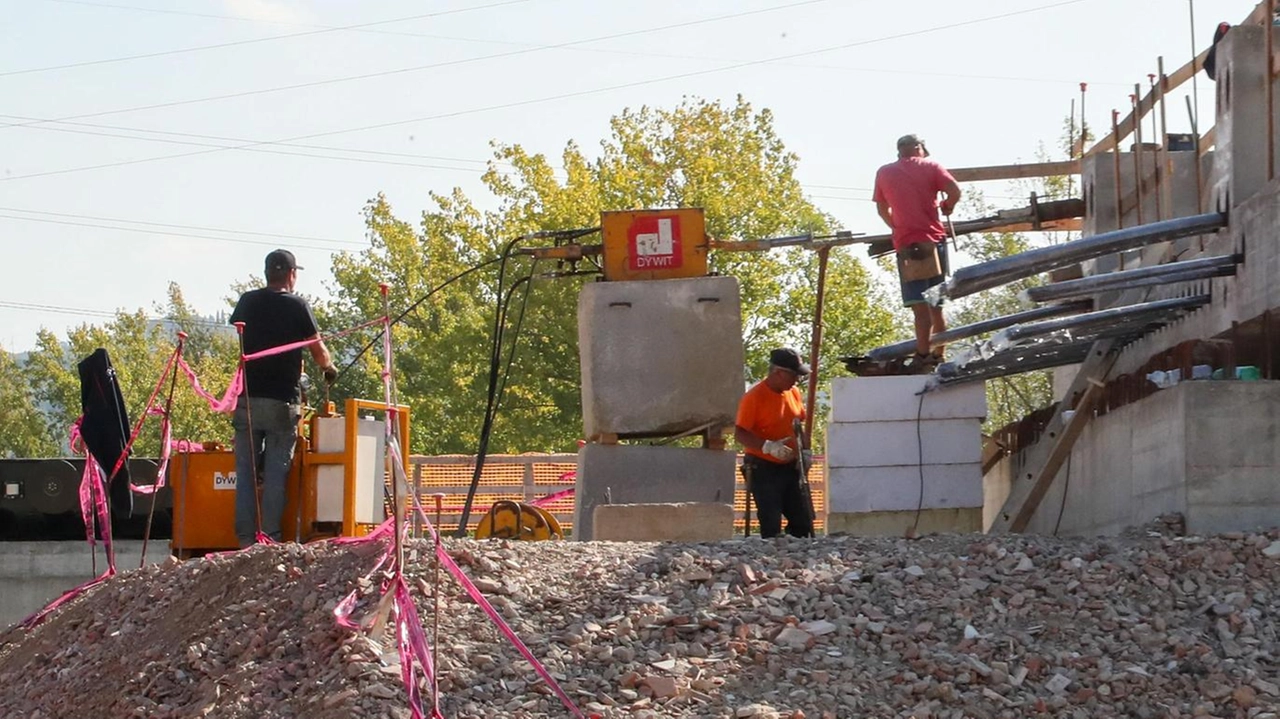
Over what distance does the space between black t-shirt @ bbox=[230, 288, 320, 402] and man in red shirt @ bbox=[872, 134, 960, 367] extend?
376 centimetres

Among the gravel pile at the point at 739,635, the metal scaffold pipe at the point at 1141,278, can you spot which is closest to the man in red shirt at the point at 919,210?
the metal scaffold pipe at the point at 1141,278

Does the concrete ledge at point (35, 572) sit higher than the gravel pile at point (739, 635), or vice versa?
the gravel pile at point (739, 635)

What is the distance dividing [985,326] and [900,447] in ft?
3.41

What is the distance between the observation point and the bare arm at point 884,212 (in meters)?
11.1

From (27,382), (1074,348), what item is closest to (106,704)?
(1074,348)

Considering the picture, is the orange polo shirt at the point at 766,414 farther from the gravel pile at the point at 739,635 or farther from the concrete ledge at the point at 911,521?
the gravel pile at the point at 739,635

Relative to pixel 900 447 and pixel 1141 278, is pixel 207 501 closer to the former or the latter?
pixel 900 447

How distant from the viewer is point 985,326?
34.8 ft

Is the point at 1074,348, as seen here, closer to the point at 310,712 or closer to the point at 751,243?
the point at 751,243

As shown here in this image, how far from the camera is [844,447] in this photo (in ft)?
36.6

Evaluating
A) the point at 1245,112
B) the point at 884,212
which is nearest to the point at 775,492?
the point at 884,212

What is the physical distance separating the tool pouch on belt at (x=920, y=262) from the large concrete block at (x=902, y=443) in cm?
97

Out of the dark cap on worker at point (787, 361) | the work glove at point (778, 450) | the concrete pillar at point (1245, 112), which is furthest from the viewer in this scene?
the dark cap on worker at point (787, 361)

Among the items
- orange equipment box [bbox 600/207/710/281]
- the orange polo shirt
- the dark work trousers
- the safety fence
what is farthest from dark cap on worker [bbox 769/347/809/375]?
the safety fence
